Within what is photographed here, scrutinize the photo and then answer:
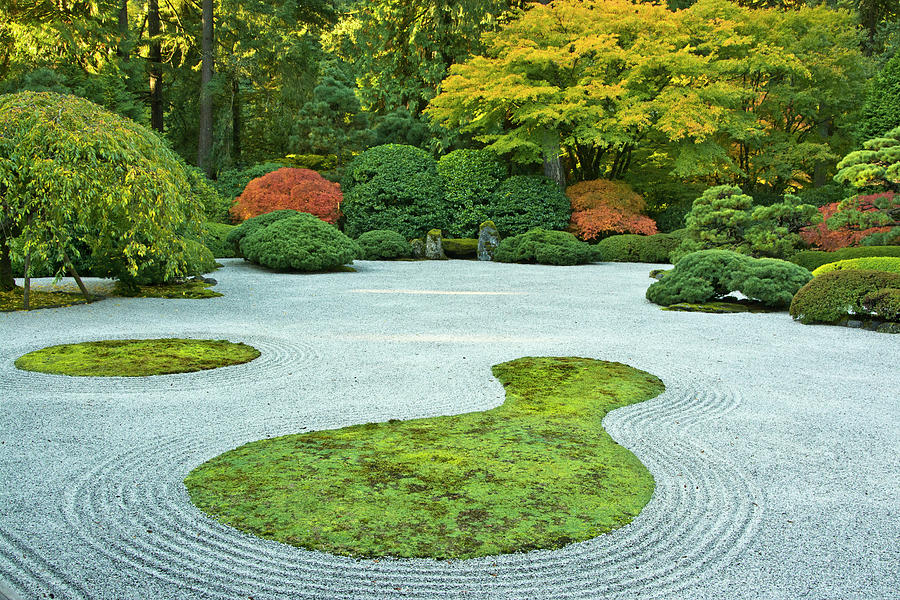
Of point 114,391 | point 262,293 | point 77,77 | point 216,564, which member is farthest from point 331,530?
point 77,77

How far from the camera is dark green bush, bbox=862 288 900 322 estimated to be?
6.60 meters

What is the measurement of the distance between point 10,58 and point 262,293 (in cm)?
1284

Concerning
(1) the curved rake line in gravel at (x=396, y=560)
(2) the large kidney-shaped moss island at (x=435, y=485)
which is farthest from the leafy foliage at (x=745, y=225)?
(1) the curved rake line in gravel at (x=396, y=560)

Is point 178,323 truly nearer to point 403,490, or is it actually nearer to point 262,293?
point 262,293

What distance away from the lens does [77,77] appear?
56.6 ft

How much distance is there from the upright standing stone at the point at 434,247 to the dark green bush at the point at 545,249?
1.41m

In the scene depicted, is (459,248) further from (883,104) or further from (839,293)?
(883,104)

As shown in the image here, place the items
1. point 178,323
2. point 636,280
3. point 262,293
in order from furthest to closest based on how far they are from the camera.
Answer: point 636,280 → point 262,293 → point 178,323

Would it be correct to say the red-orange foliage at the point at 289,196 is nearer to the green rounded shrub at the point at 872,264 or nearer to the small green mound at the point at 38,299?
the small green mound at the point at 38,299

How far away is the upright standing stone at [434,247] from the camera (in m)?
16.2

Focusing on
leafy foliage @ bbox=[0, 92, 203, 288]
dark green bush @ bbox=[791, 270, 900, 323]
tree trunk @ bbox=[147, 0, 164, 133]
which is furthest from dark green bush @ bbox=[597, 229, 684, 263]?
tree trunk @ bbox=[147, 0, 164, 133]

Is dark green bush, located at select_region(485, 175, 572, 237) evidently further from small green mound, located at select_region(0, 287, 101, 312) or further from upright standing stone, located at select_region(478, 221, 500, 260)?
small green mound, located at select_region(0, 287, 101, 312)

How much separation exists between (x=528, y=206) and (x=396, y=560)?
51.3 ft

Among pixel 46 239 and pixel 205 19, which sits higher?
pixel 205 19
